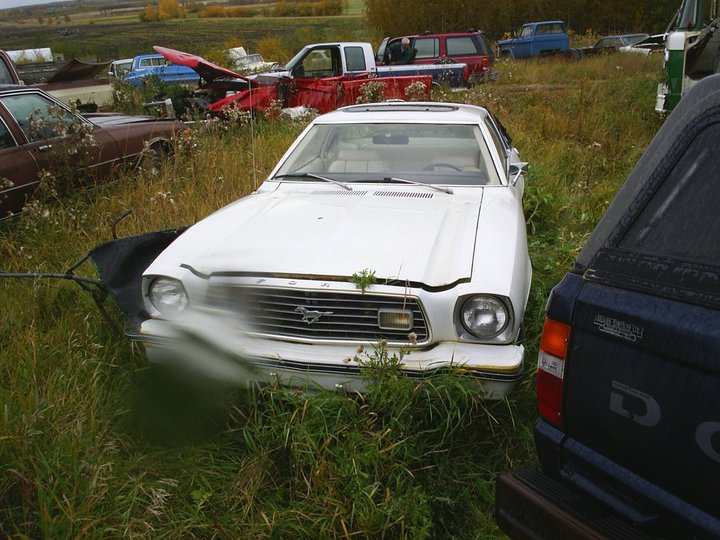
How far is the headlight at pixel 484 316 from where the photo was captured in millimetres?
2682

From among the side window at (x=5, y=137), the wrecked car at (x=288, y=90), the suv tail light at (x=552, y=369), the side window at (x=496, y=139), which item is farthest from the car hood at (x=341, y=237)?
the wrecked car at (x=288, y=90)

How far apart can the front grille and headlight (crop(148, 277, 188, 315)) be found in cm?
25

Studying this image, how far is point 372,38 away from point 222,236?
1313 inches

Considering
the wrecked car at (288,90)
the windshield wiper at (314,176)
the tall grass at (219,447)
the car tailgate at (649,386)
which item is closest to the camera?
the car tailgate at (649,386)

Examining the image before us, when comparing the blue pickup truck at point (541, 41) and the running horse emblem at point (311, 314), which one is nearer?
the running horse emblem at point (311, 314)

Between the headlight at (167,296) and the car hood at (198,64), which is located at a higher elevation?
the car hood at (198,64)

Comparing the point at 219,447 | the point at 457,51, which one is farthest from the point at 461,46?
the point at 219,447

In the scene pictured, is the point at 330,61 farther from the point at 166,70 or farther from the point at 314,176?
the point at 166,70

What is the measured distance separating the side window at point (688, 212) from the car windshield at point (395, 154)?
232cm

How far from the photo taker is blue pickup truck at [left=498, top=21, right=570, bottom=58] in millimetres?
22750

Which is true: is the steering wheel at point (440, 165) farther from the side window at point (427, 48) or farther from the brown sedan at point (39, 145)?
the side window at point (427, 48)

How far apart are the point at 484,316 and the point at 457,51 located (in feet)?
49.4

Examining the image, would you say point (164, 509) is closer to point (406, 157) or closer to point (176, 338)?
point (176, 338)

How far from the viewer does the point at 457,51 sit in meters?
16.3
